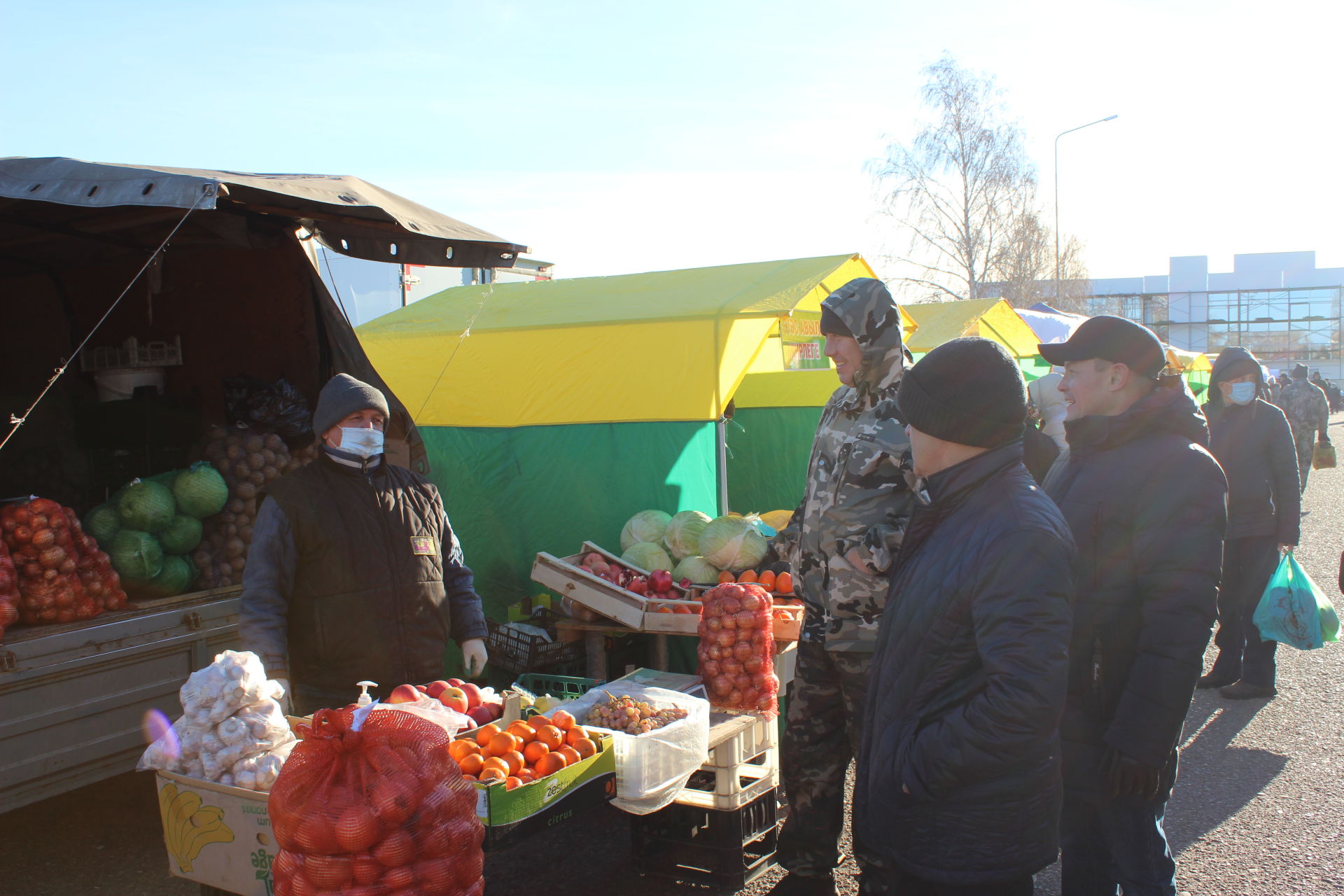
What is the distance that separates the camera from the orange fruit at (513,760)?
2.94 m

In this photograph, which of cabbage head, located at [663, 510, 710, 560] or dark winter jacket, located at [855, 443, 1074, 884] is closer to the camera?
dark winter jacket, located at [855, 443, 1074, 884]

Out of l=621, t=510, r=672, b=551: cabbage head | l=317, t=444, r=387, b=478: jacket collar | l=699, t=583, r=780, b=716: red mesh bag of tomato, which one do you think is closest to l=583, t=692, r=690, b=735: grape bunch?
l=699, t=583, r=780, b=716: red mesh bag of tomato

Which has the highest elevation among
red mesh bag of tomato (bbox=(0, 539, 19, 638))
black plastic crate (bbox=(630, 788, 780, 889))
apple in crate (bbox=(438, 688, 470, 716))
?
red mesh bag of tomato (bbox=(0, 539, 19, 638))

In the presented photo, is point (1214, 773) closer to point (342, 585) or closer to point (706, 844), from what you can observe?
point (706, 844)

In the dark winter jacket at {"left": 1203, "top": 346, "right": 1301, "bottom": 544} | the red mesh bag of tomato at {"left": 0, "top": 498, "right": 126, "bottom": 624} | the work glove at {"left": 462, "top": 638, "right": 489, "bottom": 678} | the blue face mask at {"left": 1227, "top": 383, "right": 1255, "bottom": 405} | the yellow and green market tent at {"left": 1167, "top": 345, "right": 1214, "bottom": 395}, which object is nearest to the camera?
the work glove at {"left": 462, "top": 638, "right": 489, "bottom": 678}

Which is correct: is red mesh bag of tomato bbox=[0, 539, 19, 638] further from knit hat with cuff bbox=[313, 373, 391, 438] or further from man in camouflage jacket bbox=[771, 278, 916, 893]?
man in camouflage jacket bbox=[771, 278, 916, 893]

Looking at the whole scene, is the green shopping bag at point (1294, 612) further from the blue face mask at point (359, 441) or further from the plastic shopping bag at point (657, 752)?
the blue face mask at point (359, 441)

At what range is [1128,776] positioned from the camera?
2.69m

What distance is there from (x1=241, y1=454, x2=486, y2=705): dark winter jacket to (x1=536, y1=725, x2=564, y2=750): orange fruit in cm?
79

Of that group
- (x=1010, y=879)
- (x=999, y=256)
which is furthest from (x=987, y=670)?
(x=999, y=256)

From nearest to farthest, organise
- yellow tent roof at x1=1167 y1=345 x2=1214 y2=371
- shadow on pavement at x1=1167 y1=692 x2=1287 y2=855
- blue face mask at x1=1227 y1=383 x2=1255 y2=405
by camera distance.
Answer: shadow on pavement at x1=1167 y1=692 x2=1287 y2=855, blue face mask at x1=1227 y1=383 x2=1255 y2=405, yellow tent roof at x1=1167 y1=345 x2=1214 y2=371

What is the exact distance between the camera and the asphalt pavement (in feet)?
13.3

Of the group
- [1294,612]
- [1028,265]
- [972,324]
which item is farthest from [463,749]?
[1028,265]

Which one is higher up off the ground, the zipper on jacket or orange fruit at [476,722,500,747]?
the zipper on jacket
